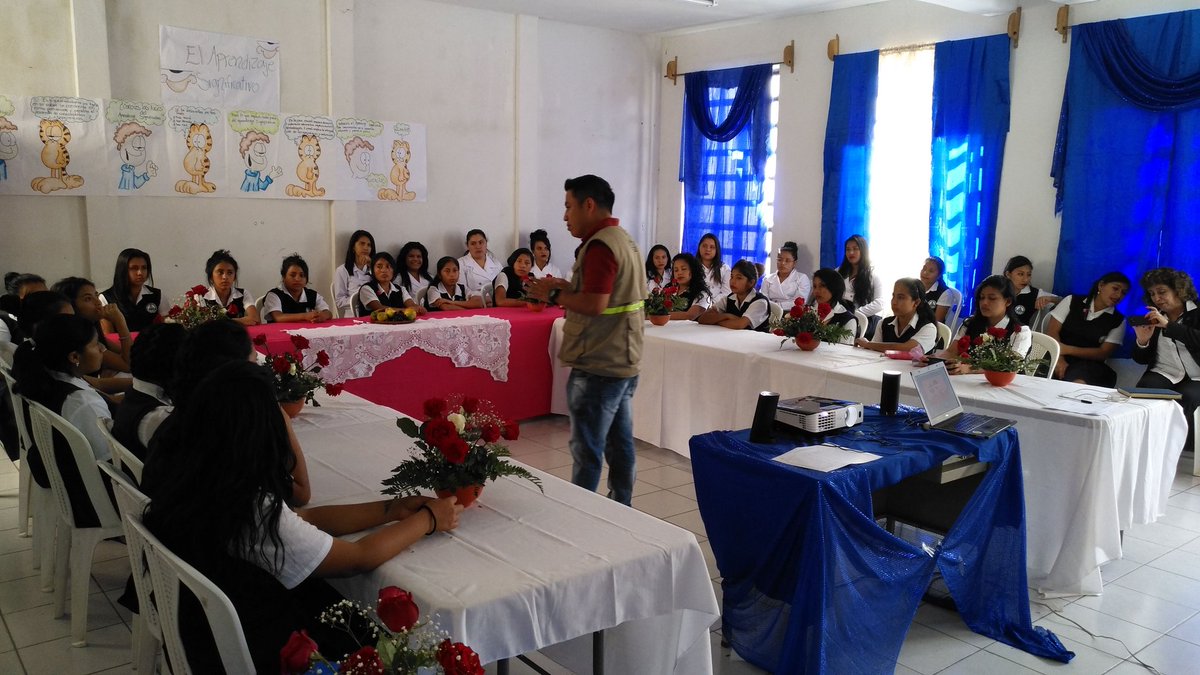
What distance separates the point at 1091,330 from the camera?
230 inches

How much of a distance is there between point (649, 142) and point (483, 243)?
242 cm

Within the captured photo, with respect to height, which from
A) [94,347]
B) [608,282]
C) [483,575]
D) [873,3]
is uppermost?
[873,3]

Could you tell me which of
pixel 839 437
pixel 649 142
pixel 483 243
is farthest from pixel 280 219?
pixel 839 437

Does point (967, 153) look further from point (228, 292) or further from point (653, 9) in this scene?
point (228, 292)

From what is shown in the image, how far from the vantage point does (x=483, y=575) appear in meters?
1.85

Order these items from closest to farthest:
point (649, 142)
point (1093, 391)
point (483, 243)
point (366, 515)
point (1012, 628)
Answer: point (366, 515) → point (1012, 628) → point (1093, 391) → point (483, 243) → point (649, 142)

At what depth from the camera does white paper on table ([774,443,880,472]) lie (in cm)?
256

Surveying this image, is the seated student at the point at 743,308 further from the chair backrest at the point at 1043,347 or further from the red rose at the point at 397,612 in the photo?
the red rose at the point at 397,612

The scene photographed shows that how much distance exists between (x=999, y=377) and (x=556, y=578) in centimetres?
276

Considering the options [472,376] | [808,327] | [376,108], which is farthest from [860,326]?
[376,108]

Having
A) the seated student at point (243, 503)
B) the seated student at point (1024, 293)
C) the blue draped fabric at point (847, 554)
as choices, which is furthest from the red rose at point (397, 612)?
the seated student at point (1024, 293)

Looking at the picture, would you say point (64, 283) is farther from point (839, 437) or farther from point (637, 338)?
point (839, 437)

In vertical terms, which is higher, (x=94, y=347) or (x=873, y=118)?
(x=873, y=118)

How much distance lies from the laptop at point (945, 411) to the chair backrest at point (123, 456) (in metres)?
2.38
